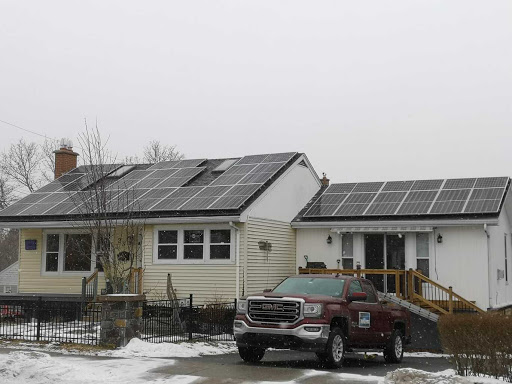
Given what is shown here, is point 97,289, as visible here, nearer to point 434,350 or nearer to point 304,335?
point 434,350

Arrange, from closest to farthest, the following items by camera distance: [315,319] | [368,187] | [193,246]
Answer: [315,319]
[193,246]
[368,187]

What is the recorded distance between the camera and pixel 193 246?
22281 mm

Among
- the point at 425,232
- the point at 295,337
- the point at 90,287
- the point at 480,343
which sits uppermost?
the point at 425,232

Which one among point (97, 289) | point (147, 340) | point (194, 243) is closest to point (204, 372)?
point (147, 340)

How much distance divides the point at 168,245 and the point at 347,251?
20.9ft

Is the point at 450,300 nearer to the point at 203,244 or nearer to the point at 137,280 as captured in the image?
the point at 203,244

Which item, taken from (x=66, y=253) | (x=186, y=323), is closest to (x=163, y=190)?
(x=66, y=253)

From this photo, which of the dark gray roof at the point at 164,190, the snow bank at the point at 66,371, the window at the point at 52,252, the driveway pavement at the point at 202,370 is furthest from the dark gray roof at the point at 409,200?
the snow bank at the point at 66,371

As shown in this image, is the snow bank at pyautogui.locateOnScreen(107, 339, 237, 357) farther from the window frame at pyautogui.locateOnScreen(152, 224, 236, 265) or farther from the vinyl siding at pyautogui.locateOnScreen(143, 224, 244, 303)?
the window frame at pyautogui.locateOnScreen(152, 224, 236, 265)

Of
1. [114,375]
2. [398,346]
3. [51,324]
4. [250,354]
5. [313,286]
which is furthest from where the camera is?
[51,324]

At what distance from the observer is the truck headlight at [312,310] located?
1212 cm

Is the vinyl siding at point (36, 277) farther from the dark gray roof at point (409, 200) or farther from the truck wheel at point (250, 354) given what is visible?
the truck wheel at point (250, 354)

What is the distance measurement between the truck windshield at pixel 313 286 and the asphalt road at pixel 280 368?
141cm

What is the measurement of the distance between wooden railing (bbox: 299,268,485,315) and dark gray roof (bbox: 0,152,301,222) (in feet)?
13.1
